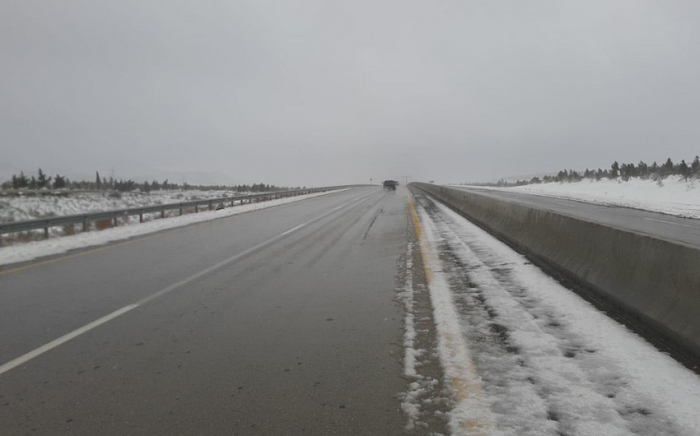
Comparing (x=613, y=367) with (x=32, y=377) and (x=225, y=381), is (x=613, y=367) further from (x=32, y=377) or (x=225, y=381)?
(x=32, y=377)

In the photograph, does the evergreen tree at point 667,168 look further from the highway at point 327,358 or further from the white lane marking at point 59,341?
the white lane marking at point 59,341

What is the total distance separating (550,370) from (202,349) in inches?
126

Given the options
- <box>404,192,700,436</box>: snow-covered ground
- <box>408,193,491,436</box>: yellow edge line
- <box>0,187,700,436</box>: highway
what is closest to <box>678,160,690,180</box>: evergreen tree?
<box>0,187,700,436</box>: highway

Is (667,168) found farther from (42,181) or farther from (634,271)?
(42,181)

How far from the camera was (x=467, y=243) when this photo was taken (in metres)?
11.1

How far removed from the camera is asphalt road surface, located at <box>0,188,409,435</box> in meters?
3.00

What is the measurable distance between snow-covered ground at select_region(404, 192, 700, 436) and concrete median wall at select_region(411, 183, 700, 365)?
0.29m

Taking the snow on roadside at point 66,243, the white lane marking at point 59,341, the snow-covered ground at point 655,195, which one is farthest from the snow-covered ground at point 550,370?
the snow-covered ground at point 655,195

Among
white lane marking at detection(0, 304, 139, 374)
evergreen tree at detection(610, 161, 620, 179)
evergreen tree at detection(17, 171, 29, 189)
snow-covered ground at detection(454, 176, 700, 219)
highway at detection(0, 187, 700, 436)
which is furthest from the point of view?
A: evergreen tree at detection(17, 171, 29, 189)

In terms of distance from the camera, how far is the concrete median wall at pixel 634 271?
404 cm

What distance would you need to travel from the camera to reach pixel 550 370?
3.59m

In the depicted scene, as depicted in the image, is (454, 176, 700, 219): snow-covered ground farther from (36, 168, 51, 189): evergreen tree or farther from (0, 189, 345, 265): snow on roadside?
(36, 168, 51, 189): evergreen tree

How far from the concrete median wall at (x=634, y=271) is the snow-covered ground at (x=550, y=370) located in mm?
289

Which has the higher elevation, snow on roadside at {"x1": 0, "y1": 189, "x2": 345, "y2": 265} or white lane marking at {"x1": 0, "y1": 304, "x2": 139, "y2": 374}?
snow on roadside at {"x1": 0, "y1": 189, "x2": 345, "y2": 265}
